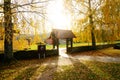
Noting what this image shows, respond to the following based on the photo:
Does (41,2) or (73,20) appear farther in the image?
(73,20)

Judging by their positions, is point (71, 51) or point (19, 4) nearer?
point (19, 4)

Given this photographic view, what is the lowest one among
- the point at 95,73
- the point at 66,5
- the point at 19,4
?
the point at 95,73

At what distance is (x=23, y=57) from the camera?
20172 millimetres

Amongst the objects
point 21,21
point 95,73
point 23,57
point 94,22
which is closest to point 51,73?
point 95,73

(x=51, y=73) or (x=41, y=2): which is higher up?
(x=41, y=2)

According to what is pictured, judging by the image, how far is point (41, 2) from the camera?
14.0m

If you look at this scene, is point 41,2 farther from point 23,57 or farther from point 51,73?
point 23,57

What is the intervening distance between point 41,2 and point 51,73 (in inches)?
208

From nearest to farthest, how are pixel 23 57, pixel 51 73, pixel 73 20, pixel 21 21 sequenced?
pixel 51 73
pixel 21 21
pixel 23 57
pixel 73 20

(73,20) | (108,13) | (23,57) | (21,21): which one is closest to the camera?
(21,21)

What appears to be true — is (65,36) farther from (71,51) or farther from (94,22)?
(94,22)

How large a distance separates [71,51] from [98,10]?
712cm

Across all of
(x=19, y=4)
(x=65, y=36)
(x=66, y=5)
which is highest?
(x=66, y=5)

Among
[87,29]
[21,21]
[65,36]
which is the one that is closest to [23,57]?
[21,21]
